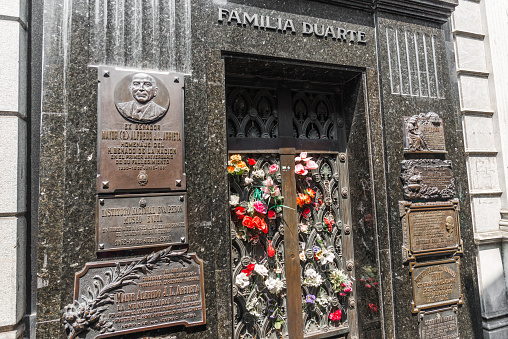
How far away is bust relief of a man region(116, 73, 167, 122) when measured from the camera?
321 cm

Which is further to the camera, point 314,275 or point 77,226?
point 314,275

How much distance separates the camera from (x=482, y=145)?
514 cm

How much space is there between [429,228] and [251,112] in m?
3.13

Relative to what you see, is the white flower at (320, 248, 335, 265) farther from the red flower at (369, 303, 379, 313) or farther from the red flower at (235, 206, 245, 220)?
the red flower at (235, 206, 245, 220)

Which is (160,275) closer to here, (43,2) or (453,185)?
(43,2)

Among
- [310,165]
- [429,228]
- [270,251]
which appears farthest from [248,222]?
[429,228]

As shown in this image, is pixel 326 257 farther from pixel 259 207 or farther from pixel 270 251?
pixel 259 207

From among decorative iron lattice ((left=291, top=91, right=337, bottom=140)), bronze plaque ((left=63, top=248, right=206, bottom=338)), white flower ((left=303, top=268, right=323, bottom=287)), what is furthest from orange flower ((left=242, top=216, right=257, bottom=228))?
decorative iron lattice ((left=291, top=91, right=337, bottom=140))

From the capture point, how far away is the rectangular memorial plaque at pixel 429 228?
165 inches

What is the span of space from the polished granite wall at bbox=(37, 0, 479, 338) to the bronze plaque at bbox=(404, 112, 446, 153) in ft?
0.43

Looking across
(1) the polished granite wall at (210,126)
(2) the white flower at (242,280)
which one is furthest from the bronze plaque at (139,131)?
(2) the white flower at (242,280)

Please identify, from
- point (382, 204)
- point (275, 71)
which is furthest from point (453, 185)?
point (275, 71)

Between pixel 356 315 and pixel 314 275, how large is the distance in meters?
0.93

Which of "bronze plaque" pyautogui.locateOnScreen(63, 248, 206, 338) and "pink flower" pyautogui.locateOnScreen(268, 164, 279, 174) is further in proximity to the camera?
"pink flower" pyautogui.locateOnScreen(268, 164, 279, 174)
